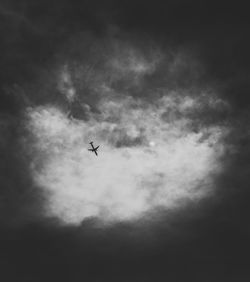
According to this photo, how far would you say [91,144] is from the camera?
89.0 meters
